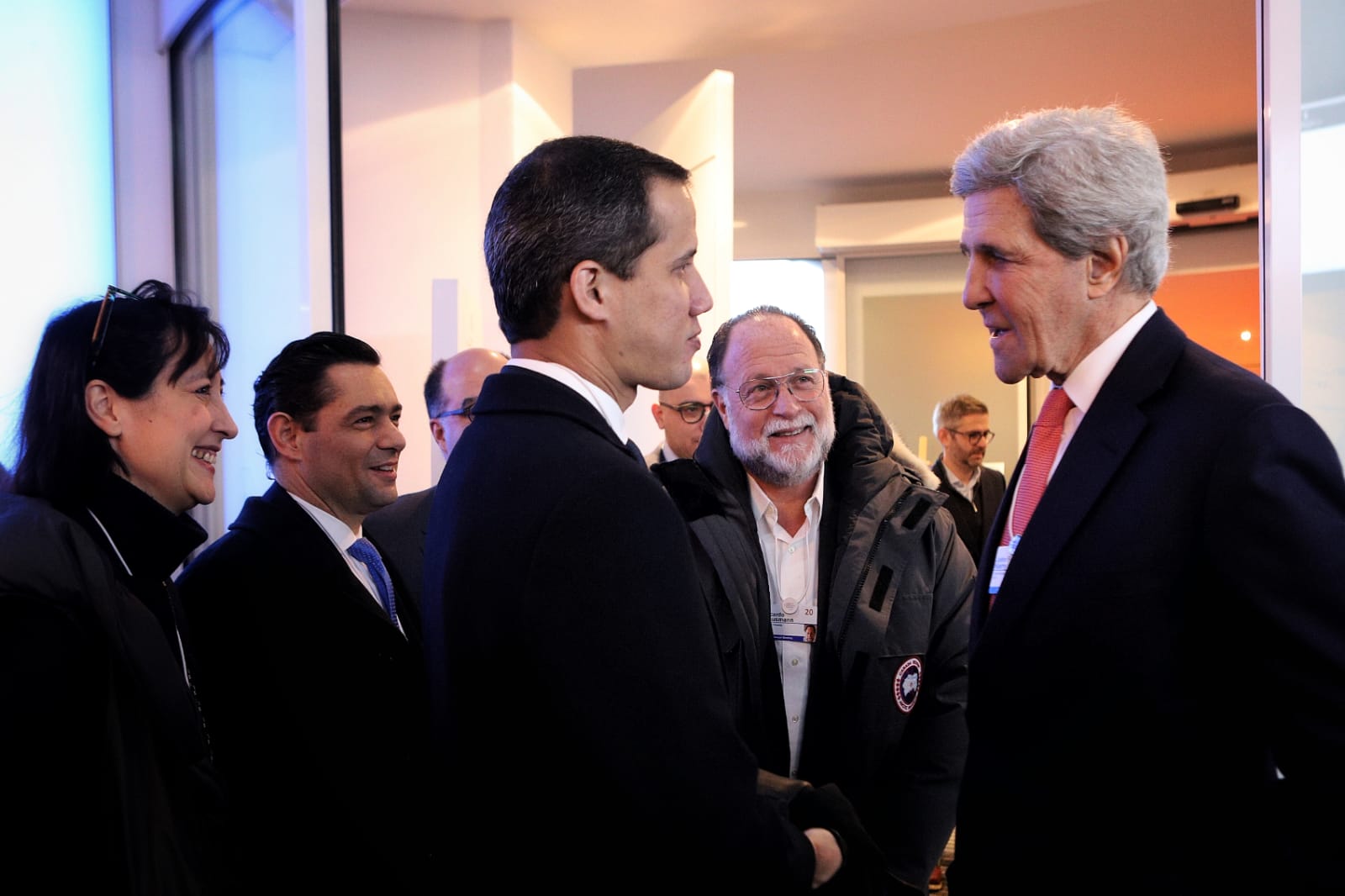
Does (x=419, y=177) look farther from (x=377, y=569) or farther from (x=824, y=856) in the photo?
(x=824, y=856)

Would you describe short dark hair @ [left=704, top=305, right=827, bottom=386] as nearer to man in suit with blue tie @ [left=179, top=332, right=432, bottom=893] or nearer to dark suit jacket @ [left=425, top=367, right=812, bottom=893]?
man in suit with blue tie @ [left=179, top=332, right=432, bottom=893]

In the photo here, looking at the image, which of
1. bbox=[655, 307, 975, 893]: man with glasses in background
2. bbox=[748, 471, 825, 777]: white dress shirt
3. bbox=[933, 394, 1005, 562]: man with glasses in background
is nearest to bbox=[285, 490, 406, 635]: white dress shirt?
bbox=[655, 307, 975, 893]: man with glasses in background

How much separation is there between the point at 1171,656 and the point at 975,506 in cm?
488

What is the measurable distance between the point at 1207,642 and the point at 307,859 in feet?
4.82

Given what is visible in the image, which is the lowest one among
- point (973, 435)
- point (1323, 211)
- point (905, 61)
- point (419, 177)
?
point (973, 435)

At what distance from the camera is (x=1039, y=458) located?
60.6 inches

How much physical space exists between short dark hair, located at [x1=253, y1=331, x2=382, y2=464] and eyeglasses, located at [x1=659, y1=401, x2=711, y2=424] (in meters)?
1.64

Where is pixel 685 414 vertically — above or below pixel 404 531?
above

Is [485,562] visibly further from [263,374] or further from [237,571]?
[263,374]

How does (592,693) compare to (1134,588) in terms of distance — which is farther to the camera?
(1134,588)

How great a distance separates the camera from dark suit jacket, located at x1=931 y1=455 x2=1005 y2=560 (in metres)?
5.57

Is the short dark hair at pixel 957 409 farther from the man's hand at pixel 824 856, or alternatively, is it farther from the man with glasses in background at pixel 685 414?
the man's hand at pixel 824 856

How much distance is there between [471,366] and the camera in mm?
3434

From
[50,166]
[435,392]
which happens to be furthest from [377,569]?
[50,166]
